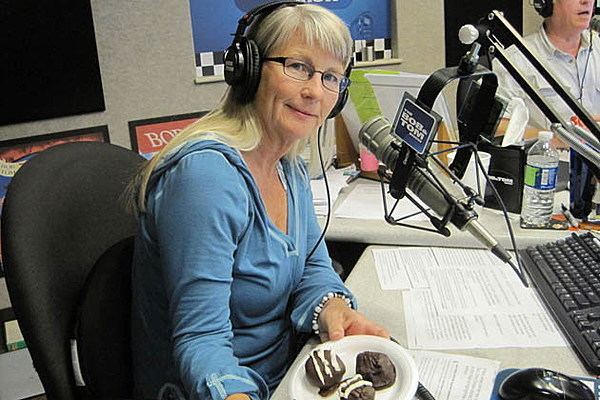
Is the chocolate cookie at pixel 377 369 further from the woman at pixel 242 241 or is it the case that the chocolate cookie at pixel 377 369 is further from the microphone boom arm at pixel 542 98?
the microphone boom arm at pixel 542 98

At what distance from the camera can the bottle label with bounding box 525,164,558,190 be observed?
1.45 meters

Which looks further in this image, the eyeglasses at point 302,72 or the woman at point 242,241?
the eyeglasses at point 302,72

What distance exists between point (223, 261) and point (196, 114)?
189 cm

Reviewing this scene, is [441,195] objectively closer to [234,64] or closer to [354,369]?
[354,369]

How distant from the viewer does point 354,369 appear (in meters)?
0.96

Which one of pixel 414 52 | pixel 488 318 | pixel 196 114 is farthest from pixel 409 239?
pixel 414 52

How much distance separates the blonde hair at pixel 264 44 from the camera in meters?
1.13

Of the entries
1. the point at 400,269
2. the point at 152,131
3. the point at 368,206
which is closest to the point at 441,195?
the point at 400,269

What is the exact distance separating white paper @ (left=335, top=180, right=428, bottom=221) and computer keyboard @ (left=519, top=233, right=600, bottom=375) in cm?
34

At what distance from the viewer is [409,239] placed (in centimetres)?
149

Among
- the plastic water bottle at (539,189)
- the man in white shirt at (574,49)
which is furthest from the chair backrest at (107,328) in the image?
the man in white shirt at (574,49)

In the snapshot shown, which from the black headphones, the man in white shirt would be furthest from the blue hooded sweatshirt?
the man in white shirt

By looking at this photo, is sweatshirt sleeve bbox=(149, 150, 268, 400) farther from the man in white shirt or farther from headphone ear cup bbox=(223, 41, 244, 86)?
the man in white shirt

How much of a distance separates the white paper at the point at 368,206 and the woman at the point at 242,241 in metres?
0.38
